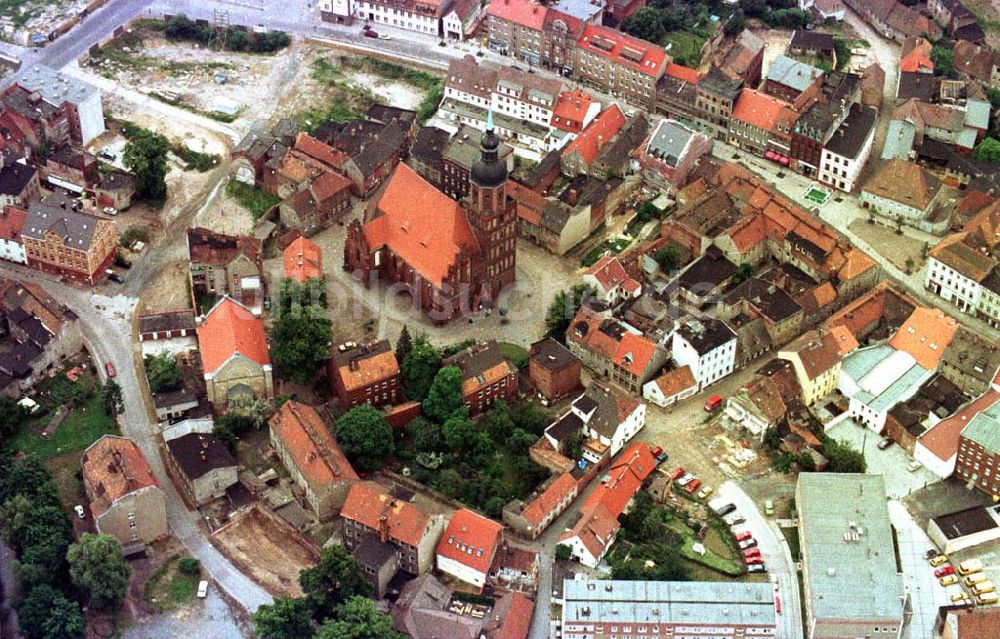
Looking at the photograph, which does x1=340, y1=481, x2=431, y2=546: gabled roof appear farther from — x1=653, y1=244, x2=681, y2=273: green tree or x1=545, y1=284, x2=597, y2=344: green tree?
x1=653, y1=244, x2=681, y2=273: green tree

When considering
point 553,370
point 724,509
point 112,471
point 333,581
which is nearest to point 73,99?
point 112,471

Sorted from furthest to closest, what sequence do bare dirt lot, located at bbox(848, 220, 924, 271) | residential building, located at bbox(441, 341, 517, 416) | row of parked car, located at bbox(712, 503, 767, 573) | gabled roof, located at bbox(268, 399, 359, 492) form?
bare dirt lot, located at bbox(848, 220, 924, 271), residential building, located at bbox(441, 341, 517, 416), gabled roof, located at bbox(268, 399, 359, 492), row of parked car, located at bbox(712, 503, 767, 573)

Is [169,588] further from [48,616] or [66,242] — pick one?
[66,242]

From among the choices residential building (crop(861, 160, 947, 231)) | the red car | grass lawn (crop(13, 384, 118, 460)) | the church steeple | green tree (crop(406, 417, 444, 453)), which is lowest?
grass lawn (crop(13, 384, 118, 460))

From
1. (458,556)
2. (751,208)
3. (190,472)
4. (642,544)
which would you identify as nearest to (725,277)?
(751,208)

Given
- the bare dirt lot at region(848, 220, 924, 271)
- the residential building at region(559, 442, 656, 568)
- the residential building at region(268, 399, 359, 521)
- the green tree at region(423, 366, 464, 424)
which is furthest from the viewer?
the bare dirt lot at region(848, 220, 924, 271)

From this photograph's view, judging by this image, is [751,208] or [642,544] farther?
[751,208]

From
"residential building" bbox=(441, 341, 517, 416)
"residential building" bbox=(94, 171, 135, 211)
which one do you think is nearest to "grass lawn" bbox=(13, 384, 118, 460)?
"residential building" bbox=(94, 171, 135, 211)

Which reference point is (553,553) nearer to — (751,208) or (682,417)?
(682,417)
